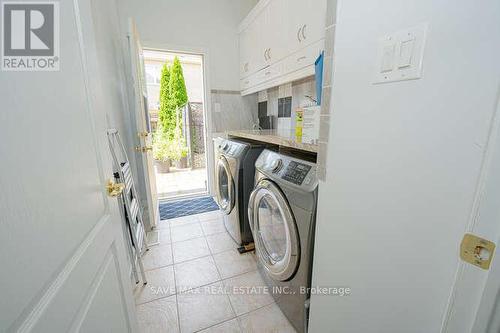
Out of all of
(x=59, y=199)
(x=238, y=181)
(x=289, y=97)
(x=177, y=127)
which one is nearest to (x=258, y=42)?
(x=289, y=97)

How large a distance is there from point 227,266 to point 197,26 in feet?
9.22

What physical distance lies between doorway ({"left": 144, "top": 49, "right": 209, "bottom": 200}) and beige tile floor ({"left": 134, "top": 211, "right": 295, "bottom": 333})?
1.40 metres

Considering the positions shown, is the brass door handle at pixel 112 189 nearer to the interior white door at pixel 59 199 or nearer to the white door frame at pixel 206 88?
the interior white door at pixel 59 199

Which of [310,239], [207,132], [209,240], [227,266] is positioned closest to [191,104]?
[207,132]

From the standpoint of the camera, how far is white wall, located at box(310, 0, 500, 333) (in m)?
0.42

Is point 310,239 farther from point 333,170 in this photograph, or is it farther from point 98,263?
point 98,263

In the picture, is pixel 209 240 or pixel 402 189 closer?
pixel 402 189

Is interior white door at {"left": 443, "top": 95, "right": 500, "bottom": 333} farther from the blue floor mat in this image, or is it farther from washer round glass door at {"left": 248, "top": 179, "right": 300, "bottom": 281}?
the blue floor mat

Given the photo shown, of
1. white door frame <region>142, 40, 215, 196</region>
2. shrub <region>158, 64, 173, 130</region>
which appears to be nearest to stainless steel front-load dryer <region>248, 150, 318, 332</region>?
white door frame <region>142, 40, 215, 196</region>

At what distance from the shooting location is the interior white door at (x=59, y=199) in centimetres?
35

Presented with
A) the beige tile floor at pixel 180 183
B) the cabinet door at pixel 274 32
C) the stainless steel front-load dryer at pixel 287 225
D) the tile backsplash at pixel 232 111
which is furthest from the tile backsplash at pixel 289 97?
the beige tile floor at pixel 180 183

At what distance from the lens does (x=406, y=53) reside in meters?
0.50

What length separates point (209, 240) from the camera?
205cm

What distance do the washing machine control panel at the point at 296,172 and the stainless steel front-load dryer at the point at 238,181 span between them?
63 cm
